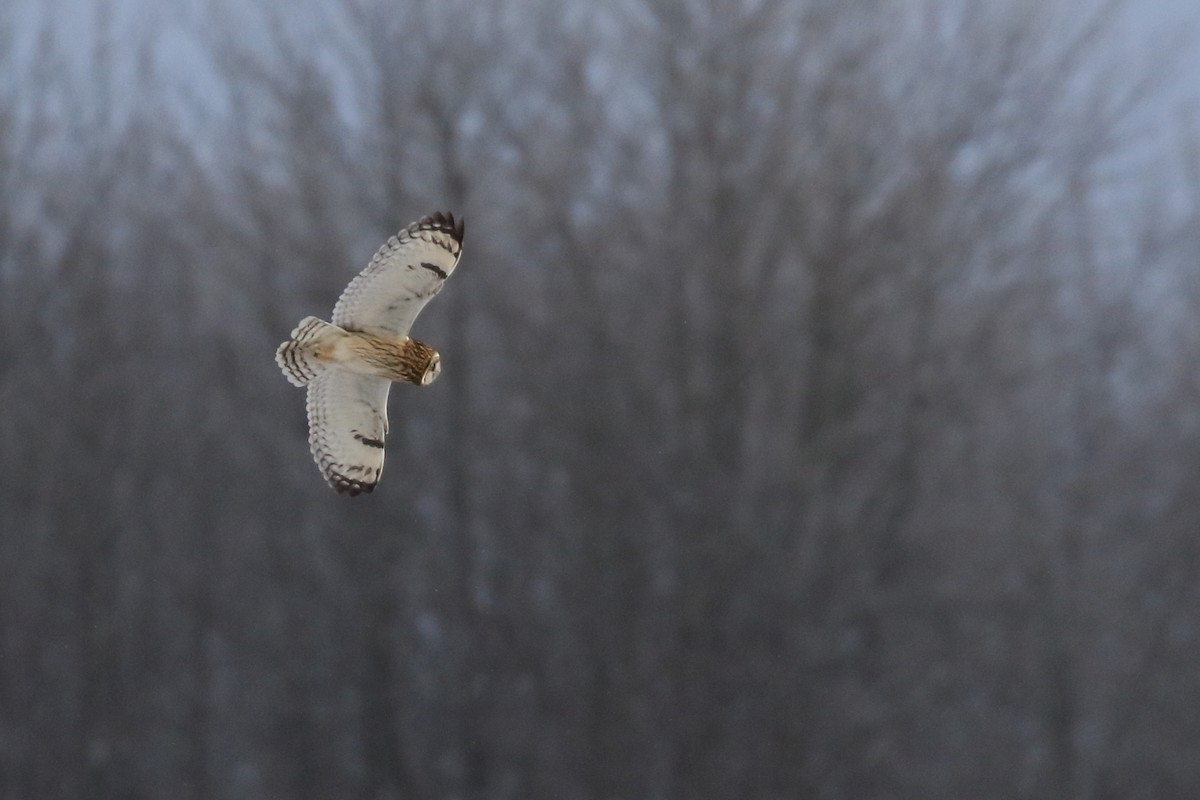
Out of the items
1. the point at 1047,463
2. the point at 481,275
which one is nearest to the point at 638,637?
the point at 481,275

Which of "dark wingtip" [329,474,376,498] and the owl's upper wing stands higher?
the owl's upper wing

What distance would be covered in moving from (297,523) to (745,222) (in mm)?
3736

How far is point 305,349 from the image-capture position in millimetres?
4207

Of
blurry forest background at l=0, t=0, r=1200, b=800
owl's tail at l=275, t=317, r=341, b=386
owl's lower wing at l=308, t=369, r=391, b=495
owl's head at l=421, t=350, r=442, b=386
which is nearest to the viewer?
owl's head at l=421, t=350, r=442, b=386

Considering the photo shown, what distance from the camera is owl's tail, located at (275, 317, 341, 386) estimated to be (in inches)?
164

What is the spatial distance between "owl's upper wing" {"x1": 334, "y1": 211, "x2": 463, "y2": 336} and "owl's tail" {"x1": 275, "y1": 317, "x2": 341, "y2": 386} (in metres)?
0.09

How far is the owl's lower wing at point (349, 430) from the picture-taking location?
4508mm

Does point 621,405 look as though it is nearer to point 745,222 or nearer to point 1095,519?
point 745,222

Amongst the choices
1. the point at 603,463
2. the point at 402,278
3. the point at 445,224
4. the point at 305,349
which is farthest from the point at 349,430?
the point at 603,463

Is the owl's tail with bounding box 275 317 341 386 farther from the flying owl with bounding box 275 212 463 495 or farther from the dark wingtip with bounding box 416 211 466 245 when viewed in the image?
the dark wingtip with bounding box 416 211 466 245

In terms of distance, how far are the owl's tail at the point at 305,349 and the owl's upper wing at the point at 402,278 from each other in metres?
0.09

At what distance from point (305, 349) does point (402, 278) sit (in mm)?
309

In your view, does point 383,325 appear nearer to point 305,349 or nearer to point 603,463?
point 305,349

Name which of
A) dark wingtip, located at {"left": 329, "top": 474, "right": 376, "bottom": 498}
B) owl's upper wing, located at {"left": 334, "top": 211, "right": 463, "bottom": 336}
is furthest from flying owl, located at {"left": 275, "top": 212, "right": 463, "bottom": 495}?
dark wingtip, located at {"left": 329, "top": 474, "right": 376, "bottom": 498}
